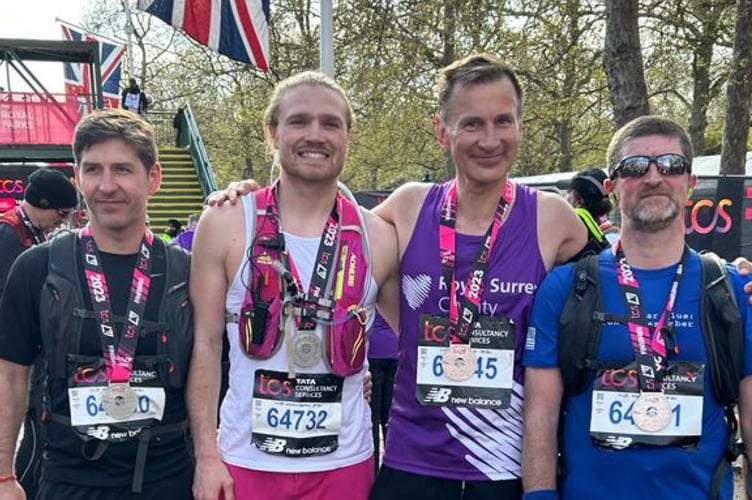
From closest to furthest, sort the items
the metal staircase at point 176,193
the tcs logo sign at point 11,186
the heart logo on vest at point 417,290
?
the heart logo on vest at point 417,290
the tcs logo sign at point 11,186
the metal staircase at point 176,193

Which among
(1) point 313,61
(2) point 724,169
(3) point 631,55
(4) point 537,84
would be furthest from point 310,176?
(1) point 313,61

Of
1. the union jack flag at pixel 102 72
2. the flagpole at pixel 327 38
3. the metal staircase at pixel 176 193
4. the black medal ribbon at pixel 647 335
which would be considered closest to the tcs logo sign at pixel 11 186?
the union jack flag at pixel 102 72

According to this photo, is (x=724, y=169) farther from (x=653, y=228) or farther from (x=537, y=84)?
(x=653, y=228)

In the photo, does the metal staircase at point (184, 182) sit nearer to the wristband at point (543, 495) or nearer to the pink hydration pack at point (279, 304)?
the pink hydration pack at point (279, 304)

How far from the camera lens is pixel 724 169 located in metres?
9.45

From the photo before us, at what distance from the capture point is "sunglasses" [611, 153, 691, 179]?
2.52 metres

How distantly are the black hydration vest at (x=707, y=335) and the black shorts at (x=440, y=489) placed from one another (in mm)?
437

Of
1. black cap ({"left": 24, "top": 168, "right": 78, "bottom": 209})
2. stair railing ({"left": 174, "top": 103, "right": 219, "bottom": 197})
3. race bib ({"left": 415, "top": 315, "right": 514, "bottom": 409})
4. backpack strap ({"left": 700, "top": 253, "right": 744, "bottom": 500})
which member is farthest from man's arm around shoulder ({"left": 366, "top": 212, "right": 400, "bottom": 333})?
stair railing ({"left": 174, "top": 103, "right": 219, "bottom": 197})

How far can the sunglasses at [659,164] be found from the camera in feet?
8.27

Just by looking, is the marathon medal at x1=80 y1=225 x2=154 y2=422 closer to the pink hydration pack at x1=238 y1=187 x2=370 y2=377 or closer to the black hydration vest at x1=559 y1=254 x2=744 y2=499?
the pink hydration pack at x1=238 y1=187 x2=370 y2=377

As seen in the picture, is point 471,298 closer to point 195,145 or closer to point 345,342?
point 345,342

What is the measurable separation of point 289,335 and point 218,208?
0.56 meters

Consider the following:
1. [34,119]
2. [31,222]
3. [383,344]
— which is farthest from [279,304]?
[34,119]

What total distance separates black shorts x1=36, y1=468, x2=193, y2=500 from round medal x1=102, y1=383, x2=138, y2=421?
10.0 inches
